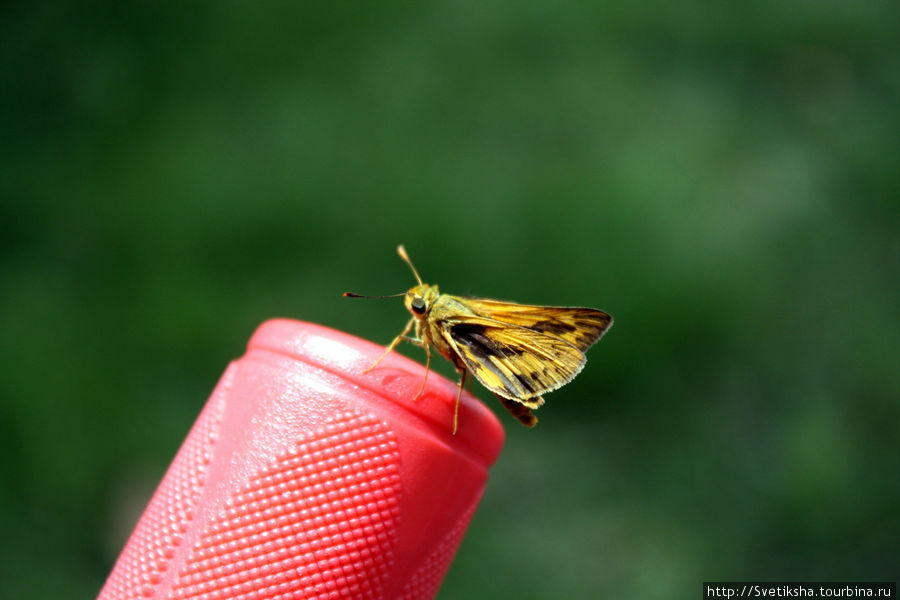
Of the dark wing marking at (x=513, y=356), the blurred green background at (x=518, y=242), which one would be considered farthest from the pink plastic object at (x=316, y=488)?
the blurred green background at (x=518, y=242)

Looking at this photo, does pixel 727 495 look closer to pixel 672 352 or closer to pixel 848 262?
pixel 672 352

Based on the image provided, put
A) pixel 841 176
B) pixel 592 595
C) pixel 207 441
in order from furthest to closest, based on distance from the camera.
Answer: pixel 841 176, pixel 592 595, pixel 207 441

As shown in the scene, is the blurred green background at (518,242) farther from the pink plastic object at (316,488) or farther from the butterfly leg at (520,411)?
the pink plastic object at (316,488)

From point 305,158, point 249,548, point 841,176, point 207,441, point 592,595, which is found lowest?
point 249,548

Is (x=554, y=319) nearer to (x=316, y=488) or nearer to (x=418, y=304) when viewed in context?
(x=418, y=304)

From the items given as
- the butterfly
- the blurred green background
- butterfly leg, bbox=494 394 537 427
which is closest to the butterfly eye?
the butterfly

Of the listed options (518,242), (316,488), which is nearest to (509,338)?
(316,488)

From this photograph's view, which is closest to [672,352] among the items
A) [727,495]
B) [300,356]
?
[727,495]
